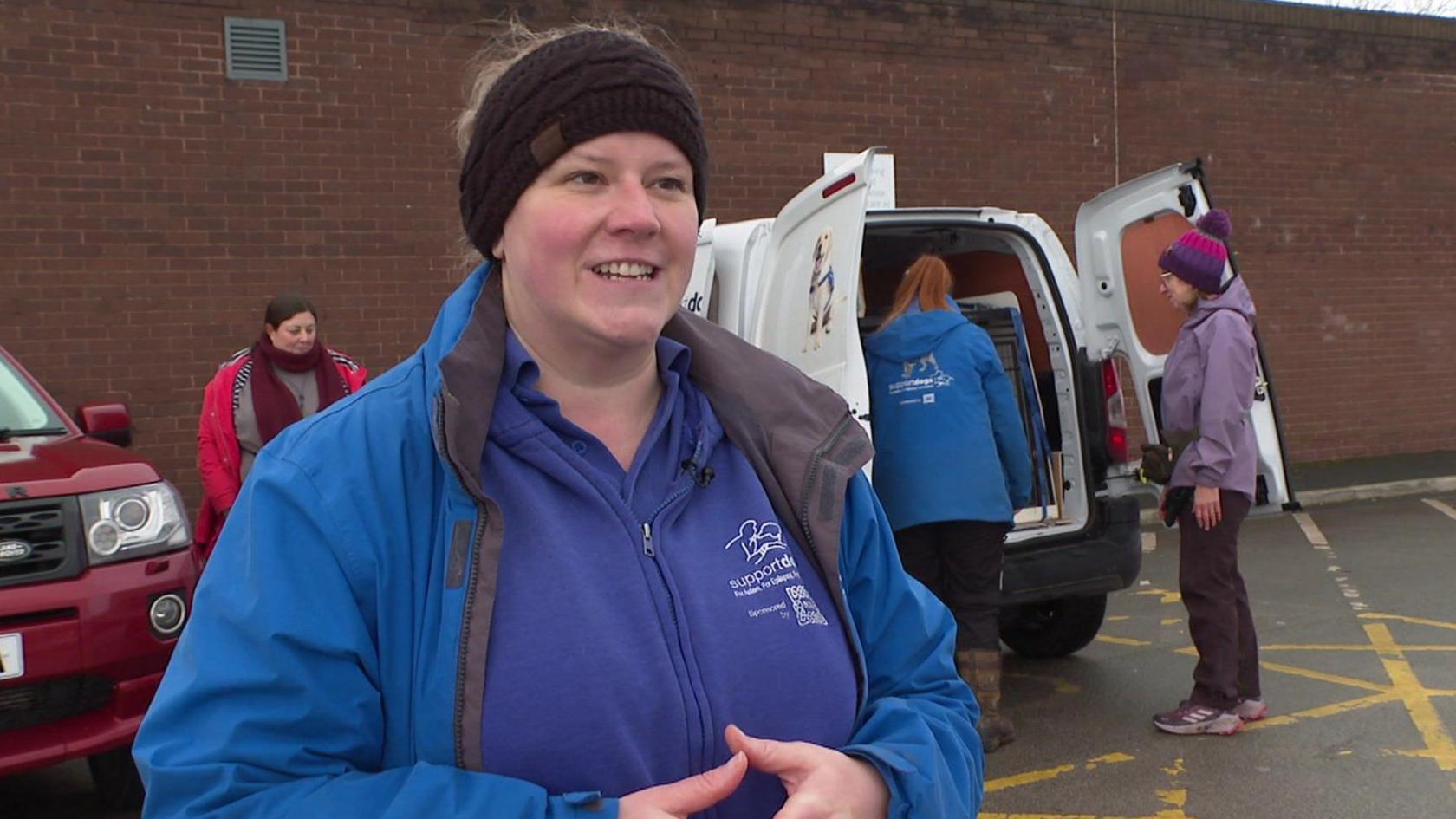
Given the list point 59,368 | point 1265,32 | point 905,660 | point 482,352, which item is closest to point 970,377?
point 905,660

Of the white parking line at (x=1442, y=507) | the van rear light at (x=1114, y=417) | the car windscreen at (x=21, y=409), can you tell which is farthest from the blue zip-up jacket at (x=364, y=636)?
the white parking line at (x=1442, y=507)

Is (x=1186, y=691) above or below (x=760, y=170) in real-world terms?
below

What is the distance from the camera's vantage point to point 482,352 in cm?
169

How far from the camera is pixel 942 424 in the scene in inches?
209

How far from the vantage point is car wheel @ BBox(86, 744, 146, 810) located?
4789mm

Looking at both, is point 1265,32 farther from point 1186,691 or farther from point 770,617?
point 770,617

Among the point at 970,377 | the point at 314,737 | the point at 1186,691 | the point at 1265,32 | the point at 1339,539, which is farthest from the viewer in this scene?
the point at 1265,32

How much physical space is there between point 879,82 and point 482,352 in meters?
10.3

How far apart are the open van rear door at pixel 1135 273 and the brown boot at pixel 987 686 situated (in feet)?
4.40

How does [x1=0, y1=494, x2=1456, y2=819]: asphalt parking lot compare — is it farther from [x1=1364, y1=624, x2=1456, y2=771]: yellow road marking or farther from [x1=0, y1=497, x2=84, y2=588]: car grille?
[x1=0, y1=497, x2=84, y2=588]: car grille

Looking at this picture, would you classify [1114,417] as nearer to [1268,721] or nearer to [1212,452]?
[1212,452]

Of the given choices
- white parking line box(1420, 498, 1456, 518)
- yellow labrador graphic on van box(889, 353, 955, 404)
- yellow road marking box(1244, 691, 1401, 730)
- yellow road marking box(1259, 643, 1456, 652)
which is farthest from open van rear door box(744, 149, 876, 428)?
white parking line box(1420, 498, 1456, 518)

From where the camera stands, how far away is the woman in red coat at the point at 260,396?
6.05 meters

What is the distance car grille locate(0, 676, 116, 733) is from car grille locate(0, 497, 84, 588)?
325mm
